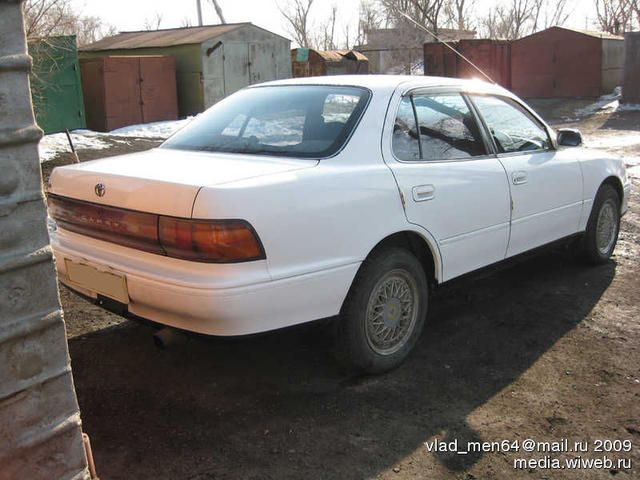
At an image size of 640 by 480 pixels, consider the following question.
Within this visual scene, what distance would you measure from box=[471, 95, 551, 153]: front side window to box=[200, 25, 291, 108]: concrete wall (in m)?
16.2

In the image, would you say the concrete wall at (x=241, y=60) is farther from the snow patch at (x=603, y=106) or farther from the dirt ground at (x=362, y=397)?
the dirt ground at (x=362, y=397)

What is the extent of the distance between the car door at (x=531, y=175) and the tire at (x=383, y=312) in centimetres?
95

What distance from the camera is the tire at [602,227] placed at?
5142 mm

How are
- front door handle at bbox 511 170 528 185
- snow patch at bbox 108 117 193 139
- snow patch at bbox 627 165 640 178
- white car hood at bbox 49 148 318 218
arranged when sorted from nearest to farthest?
white car hood at bbox 49 148 318 218 → front door handle at bbox 511 170 528 185 → snow patch at bbox 627 165 640 178 → snow patch at bbox 108 117 193 139

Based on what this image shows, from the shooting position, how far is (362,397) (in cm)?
327

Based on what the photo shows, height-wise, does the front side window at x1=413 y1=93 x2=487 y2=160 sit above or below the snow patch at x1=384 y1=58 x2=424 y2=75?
below

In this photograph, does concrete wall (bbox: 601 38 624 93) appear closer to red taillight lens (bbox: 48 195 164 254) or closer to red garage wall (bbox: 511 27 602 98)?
red garage wall (bbox: 511 27 602 98)

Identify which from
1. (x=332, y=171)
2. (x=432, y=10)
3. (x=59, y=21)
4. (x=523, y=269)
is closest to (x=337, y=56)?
A: (x=59, y=21)

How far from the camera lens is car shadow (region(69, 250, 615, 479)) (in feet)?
9.05

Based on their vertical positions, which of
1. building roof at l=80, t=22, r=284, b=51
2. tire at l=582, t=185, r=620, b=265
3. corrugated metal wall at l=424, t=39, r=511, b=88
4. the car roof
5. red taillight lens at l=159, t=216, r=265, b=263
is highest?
building roof at l=80, t=22, r=284, b=51

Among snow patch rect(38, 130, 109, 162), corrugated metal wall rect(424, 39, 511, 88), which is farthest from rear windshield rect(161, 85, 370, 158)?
corrugated metal wall rect(424, 39, 511, 88)

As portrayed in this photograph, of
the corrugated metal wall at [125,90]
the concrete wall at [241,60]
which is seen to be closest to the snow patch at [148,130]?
the corrugated metal wall at [125,90]

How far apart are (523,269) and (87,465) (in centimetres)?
408

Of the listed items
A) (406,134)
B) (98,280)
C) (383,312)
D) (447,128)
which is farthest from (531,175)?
(98,280)
